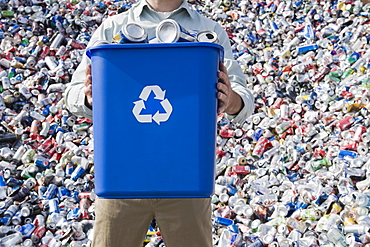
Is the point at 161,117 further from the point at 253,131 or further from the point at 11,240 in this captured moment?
the point at 253,131

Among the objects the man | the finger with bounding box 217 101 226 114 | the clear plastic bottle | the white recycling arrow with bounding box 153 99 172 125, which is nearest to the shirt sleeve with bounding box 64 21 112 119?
the man

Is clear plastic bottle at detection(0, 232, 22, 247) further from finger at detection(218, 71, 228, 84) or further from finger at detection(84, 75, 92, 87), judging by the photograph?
finger at detection(218, 71, 228, 84)

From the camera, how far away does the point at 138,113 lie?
5.19ft

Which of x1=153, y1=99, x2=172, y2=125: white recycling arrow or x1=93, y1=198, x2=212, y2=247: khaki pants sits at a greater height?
x1=153, y1=99, x2=172, y2=125: white recycling arrow

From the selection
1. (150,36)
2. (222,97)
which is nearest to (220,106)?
(222,97)

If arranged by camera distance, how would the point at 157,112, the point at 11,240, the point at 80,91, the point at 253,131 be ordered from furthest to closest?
the point at 253,131, the point at 11,240, the point at 80,91, the point at 157,112

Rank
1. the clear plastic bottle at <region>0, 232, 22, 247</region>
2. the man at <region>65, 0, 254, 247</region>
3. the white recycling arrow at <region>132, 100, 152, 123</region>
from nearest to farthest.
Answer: the white recycling arrow at <region>132, 100, 152, 123</region> → the man at <region>65, 0, 254, 247</region> → the clear plastic bottle at <region>0, 232, 22, 247</region>

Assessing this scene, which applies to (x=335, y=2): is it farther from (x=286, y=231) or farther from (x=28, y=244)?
(x=28, y=244)

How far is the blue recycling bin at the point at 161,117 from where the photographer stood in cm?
158

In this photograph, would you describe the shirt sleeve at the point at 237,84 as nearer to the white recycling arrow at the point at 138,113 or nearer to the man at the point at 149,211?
the man at the point at 149,211

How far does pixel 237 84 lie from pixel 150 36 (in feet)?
1.09

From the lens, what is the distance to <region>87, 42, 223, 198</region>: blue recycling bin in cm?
158

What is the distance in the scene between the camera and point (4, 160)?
145 inches

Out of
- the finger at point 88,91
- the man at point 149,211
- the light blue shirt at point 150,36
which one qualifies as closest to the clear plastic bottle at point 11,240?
the man at point 149,211
